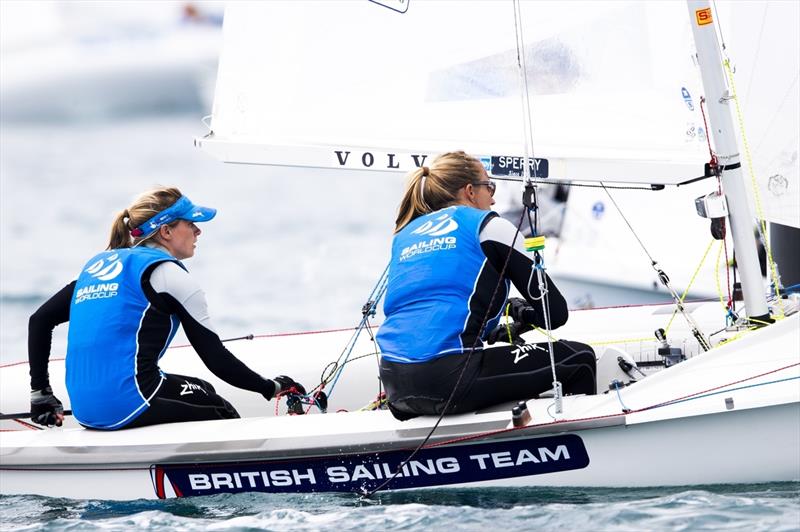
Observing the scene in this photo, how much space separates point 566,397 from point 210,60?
17665mm

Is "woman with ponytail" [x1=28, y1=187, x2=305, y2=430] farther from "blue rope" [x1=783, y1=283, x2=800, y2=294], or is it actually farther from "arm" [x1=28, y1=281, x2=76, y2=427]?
"blue rope" [x1=783, y1=283, x2=800, y2=294]

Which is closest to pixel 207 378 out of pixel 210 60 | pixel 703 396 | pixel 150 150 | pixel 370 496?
pixel 370 496

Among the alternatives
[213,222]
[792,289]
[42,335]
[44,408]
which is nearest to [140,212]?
[42,335]

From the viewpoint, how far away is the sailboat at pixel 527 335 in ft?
10.2

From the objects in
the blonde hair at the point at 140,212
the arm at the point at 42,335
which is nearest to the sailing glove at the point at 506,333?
the blonde hair at the point at 140,212

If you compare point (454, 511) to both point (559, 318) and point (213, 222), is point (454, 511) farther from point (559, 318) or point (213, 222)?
point (213, 222)

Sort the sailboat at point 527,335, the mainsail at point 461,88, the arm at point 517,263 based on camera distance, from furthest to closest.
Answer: the mainsail at point 461,88 < the arm at point 517,263 < the sailboat at point 527,335

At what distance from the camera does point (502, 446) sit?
3182mm

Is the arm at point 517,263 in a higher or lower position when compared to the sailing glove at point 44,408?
higher

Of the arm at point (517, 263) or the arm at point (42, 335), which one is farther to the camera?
the arm at point (42, 335)

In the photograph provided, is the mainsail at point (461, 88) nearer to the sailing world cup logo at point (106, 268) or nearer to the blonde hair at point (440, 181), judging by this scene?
the blonde hair at point (440, 181)

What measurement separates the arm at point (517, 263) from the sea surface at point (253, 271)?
17.0 inches

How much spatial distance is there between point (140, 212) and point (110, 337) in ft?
1.14

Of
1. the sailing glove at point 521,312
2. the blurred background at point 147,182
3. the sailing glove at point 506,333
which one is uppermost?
the blurred background at point 147,182
